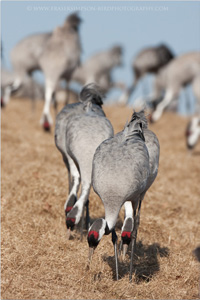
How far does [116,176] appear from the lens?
432 cm

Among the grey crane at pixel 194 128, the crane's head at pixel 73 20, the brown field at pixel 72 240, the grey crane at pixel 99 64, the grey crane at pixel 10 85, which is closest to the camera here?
the brown field at pixel 72 240

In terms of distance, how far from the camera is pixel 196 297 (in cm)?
428

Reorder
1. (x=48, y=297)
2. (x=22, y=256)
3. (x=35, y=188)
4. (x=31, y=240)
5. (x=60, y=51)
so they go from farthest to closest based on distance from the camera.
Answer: (x=60, y=51)
(x=35, y=188)
(x=31, y=240)
(x=22, y=256)
(x=48, y=297)

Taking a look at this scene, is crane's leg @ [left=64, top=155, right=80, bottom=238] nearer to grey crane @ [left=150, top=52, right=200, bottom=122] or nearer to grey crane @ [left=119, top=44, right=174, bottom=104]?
grey crane @ [left=150, top=52, right=200, bottom=122]

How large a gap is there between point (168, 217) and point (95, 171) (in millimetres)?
2341

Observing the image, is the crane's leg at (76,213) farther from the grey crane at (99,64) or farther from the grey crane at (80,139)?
the grey crane at (99,64)

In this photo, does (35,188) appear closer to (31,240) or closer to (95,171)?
(31,240)

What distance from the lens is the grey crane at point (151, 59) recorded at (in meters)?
15.5

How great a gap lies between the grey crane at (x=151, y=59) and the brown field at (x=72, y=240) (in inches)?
277

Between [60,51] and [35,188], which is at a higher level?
[60,51]

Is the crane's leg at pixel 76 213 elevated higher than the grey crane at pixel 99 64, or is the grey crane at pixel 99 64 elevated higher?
the grey crane at pixel 99 64

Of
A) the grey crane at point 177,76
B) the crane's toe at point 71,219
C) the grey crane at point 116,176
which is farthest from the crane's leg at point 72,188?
the grey crane at point 177,76

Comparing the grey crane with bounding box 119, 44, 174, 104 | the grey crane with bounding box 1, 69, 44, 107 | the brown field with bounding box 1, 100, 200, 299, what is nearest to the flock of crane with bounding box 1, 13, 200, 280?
the brown field with bounding box 1, 100, 200, 299

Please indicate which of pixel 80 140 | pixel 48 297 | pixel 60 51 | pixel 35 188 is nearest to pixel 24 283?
pixel 48 297
